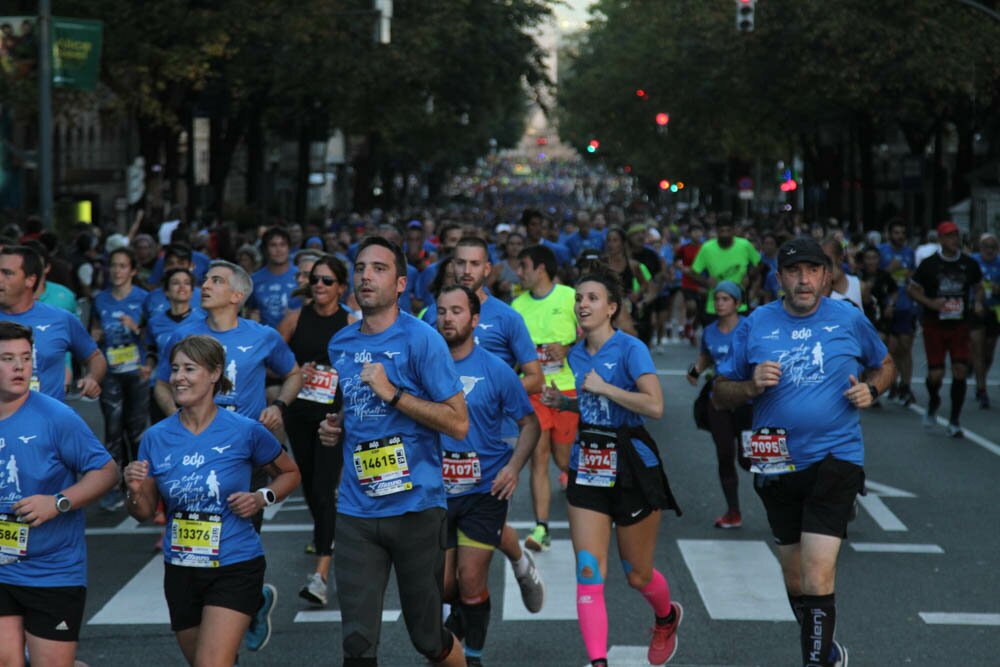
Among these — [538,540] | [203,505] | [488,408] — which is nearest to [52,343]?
[488,408]

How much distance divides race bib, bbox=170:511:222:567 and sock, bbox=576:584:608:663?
1825 millimetres

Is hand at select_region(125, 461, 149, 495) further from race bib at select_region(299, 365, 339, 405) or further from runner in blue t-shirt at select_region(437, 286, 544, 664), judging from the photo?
race bib at select_region(299, 365, 339, 405)

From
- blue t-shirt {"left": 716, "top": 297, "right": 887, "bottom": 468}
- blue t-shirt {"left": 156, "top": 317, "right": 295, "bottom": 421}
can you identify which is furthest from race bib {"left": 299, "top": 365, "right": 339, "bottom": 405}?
blue t-shirt {"left": 716, "top": 297, "right": 887, "bottom": 468}

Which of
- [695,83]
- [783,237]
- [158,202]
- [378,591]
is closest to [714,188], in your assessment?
[695,83]

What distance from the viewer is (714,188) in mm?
96625

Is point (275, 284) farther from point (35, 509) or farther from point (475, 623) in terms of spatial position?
point (35, 509)

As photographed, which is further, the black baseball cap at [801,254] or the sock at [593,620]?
the sock at [593,620]

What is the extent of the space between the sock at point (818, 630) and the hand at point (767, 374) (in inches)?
34.0

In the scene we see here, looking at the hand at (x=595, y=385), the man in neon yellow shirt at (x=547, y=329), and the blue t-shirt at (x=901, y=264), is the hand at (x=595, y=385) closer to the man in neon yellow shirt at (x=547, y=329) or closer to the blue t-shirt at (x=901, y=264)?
the man in neon yellow shirt at (x=547, y=329)

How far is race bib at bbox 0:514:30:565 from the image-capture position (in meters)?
6.04

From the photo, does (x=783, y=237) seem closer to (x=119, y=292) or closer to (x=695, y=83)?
(x=119, y=292)

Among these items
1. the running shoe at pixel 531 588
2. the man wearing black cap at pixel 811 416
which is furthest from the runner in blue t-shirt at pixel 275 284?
the man wearing black cap at pixel 811 416

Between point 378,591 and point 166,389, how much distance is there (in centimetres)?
302

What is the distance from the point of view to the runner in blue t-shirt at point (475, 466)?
751cm
